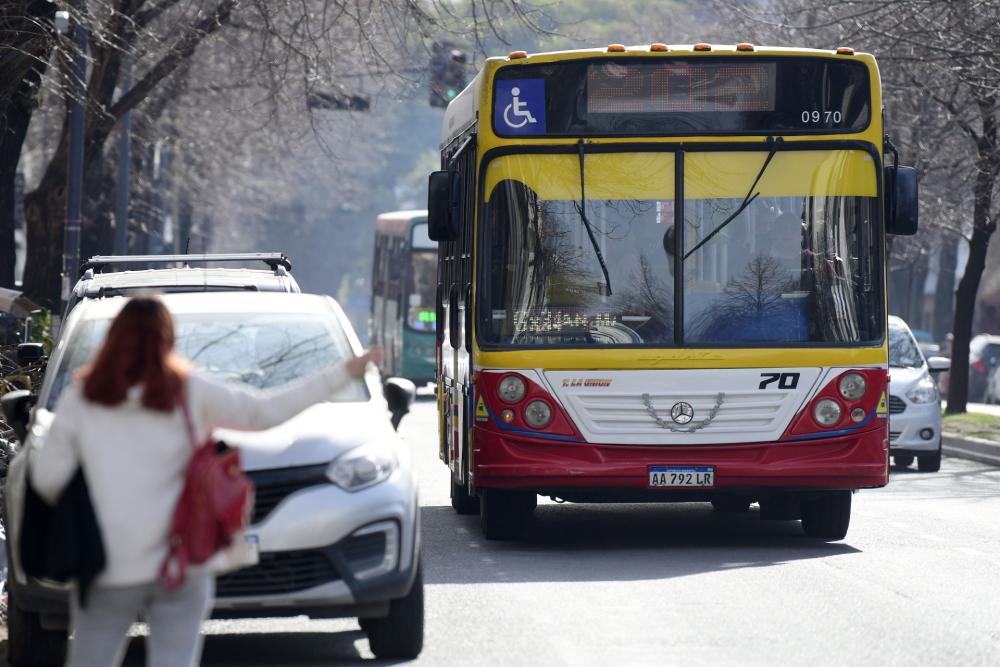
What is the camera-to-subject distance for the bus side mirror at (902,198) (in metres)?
11.9

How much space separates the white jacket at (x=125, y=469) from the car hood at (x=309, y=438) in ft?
6.84

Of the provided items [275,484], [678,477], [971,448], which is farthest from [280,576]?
[971,448]

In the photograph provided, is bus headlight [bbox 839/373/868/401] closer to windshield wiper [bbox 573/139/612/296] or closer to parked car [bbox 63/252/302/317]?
windshield wiper [bbox 573/139/612/296]

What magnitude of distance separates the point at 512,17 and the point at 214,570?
1682cm

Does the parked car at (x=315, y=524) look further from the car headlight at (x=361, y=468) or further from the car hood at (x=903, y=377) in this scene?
the car hood at (x=903, y=377)

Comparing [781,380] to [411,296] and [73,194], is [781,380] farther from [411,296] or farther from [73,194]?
[411,296]

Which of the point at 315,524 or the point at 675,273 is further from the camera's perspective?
the point at 675,273

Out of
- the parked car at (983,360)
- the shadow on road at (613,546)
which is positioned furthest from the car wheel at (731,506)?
the parked car at (983,360)

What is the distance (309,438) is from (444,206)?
176 inches

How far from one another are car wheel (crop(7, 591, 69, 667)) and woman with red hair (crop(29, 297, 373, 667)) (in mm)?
2566

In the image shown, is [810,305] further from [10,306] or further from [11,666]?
[10,306]

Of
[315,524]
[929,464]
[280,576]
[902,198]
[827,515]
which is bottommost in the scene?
[929,464]

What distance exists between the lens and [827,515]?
42.9ft

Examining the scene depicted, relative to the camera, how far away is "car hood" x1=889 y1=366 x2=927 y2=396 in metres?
20.4
